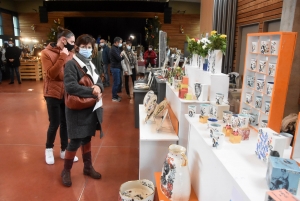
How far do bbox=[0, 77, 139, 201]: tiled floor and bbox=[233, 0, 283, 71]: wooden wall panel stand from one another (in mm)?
3546

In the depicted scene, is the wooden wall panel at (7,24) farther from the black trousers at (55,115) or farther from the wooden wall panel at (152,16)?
the black trousers at (55,115)

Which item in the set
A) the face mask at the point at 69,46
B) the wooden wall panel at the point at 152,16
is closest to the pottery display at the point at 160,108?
the face mask at the point at 69,46

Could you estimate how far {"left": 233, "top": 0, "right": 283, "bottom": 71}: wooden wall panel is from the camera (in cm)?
469

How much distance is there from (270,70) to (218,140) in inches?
22.6

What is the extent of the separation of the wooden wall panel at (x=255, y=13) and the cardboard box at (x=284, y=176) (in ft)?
14.8

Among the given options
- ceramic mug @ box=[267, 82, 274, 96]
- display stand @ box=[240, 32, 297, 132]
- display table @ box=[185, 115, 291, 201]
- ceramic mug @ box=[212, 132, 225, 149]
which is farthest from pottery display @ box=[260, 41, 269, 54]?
ceramic mug @ box=[212, 132, 225, 149]

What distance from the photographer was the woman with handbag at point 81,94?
201cm

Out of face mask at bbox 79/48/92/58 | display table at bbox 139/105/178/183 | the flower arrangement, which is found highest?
the flower arrangement

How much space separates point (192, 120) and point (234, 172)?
0.77 metres

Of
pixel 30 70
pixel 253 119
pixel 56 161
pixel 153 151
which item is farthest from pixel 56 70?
pixel 30 70

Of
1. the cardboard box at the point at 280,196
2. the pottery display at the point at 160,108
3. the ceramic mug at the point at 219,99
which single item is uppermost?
the ceramic mug at the point at 219,99

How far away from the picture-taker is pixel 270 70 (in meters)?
1.46

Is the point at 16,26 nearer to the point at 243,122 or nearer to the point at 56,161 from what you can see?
the point at 56,161

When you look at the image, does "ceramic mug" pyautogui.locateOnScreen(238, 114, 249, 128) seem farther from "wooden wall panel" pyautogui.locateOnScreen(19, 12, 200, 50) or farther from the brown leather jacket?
"wooden wall panel" pyautogui.locateOnScreen(19, 12, 200, 50)
